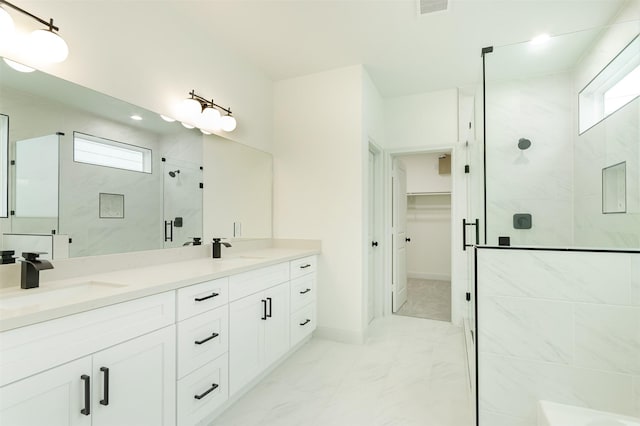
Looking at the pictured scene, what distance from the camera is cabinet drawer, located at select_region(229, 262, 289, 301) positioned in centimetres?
187

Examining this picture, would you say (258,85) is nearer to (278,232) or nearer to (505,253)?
(278,232)

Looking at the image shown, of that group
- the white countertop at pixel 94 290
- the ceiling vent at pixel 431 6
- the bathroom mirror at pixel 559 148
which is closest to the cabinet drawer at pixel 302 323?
the white countertop at pixel 94 290

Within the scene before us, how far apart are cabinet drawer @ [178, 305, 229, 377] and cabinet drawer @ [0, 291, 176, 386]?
0.51 ft

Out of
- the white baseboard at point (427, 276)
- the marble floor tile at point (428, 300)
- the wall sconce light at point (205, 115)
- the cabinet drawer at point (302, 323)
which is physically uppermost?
the wall sconce light at point (205, 115)

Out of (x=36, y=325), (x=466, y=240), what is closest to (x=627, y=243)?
(x=466, y=240)

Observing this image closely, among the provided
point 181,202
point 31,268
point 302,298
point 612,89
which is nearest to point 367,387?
point 302,298

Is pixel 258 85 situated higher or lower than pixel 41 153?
higher

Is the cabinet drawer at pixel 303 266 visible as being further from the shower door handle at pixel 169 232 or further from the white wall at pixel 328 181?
the shower door handle at pixel 169 232

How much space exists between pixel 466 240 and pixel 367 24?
7.25ft

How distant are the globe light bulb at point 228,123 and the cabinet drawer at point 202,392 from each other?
1815 millimetres

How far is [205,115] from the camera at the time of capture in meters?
2.37

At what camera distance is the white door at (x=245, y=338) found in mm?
1826

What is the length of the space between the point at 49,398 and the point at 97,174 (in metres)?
1.16

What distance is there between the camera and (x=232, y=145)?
2.74 metres
